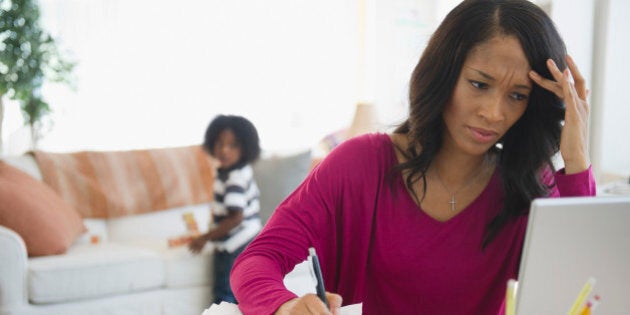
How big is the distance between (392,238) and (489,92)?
1.01 feet

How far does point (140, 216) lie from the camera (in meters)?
2.92

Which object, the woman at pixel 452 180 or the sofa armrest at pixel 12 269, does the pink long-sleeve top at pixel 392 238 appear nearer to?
the woman at pixel 452 180

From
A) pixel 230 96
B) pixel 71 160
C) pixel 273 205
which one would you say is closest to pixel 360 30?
pixel 230 96

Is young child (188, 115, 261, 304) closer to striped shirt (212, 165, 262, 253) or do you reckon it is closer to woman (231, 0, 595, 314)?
striped shirt (212, 165, 262, 253)

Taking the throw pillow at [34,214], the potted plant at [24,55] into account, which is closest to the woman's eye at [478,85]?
the throw pillow at [34,214]

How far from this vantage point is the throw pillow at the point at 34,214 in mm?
2336

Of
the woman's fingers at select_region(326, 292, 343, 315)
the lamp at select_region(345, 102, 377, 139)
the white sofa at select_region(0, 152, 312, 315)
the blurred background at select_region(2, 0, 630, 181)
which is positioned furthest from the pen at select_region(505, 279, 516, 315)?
the lamp at select_region(345, 102, 377, 139)

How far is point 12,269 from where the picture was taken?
222 centimetres

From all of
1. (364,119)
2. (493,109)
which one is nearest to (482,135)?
(493,109)

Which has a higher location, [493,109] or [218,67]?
[493,109]

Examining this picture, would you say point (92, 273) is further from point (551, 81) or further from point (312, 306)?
point (551, 81)

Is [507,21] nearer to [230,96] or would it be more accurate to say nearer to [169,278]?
[169,278]

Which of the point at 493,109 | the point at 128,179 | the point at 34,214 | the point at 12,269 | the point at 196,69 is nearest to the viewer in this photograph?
the point at 493,109

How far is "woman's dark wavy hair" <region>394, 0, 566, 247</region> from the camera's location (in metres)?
0.95
